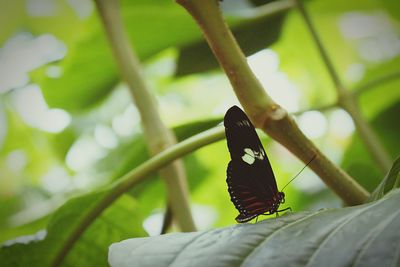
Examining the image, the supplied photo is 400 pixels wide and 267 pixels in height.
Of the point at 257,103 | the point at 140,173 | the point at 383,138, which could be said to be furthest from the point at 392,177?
the point at 383,138

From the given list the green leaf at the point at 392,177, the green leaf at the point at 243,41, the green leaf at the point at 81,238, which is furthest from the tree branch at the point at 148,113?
the green leaf at the point at 392,177

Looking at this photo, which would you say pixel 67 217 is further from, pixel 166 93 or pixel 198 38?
pixel 166 93

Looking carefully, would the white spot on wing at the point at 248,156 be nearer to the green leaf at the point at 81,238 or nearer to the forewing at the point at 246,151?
the forewing at the point at 246,151

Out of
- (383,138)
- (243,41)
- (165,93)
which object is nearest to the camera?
(243,41)

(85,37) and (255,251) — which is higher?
(85,37)

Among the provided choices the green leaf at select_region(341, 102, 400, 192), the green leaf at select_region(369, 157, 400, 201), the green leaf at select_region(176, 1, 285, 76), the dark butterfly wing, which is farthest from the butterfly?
the green leaf at select_region(341, 102, 400, 192)

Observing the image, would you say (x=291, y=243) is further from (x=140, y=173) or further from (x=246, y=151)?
(x=140, y=173)

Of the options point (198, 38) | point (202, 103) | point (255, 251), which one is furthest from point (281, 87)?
point (255, 251)
